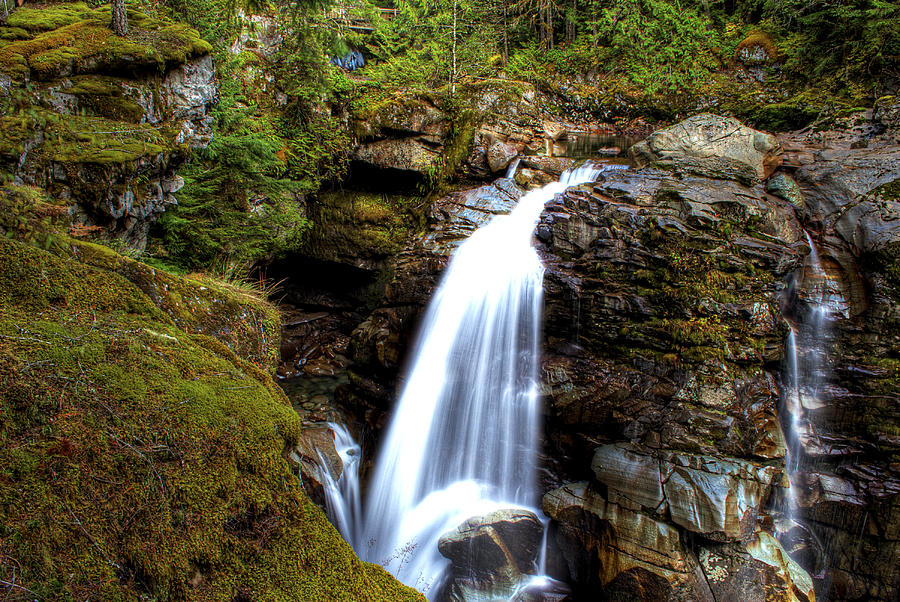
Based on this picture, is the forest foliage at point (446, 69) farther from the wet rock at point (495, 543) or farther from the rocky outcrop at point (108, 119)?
the wet rock at point (495, 543)

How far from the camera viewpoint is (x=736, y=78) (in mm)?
13562

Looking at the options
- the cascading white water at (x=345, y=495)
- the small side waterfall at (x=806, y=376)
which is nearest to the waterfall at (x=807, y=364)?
the small side waterfall at (x=806, y=376)

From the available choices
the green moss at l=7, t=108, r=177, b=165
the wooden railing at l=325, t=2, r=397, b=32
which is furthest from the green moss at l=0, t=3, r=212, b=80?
the wooden railing at l=325, t=2, r=397, b=32

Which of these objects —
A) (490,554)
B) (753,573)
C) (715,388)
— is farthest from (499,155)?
(753,573)

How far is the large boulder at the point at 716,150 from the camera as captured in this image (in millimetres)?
8492

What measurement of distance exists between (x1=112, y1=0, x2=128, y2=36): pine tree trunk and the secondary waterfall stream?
705 centimetres

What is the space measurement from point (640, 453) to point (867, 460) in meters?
3.25

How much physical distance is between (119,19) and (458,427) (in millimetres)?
9067

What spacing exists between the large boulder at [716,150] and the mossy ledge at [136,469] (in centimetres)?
897

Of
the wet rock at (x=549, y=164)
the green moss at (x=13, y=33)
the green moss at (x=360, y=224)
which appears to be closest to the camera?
the green moss at (x=13, y=33)

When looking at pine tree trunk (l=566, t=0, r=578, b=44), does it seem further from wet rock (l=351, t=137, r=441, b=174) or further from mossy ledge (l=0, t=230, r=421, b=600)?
mossy ledge (l=0, t=230, r=421, b=600)

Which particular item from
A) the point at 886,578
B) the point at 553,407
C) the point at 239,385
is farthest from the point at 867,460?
the point at 239,385

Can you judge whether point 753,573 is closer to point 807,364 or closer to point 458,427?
point 807,364

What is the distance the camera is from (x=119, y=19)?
7.27 meters
